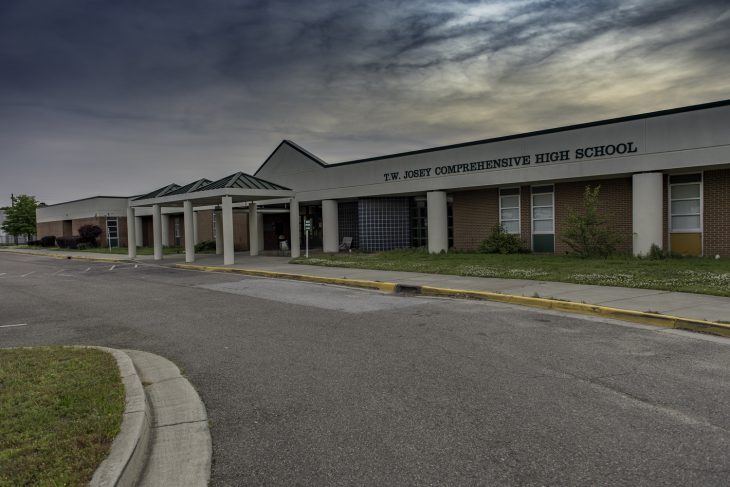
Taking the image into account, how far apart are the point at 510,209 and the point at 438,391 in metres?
19.5

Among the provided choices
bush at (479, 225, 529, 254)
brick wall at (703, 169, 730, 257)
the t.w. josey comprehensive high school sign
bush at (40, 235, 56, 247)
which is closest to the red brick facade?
bush at (479, 225, 529, 254)

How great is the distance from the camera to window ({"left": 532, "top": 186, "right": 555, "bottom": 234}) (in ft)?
74.5

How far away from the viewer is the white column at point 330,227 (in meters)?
30.9

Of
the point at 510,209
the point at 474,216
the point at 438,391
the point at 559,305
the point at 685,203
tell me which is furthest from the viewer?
the point at 474,216

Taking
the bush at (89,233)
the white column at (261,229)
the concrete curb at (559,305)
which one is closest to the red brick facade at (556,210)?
the concrete curb at (559,305)

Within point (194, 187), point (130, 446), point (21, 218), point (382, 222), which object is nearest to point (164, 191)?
point (194, 187)

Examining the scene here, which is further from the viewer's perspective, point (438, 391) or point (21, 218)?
point (21, 218)

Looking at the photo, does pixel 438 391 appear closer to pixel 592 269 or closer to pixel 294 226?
pixel 592 269

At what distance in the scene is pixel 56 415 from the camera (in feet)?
15.6

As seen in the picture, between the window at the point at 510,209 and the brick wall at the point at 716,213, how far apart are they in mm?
7044

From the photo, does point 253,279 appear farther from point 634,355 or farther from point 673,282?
point 634,355

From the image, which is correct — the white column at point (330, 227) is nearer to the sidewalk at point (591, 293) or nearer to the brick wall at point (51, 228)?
the sidewalk at point (591, 293)

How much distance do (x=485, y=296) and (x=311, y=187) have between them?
20974 mm

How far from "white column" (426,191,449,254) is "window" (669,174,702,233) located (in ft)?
30.5
